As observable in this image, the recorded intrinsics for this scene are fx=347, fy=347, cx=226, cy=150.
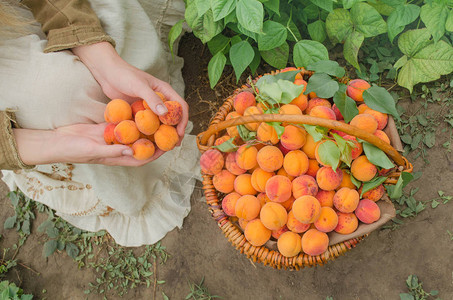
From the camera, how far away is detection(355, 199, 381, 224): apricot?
1111 millimetres

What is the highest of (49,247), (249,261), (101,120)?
(101,120)

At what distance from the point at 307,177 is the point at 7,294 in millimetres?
1610

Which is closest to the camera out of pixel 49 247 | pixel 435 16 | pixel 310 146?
pixel 310 146

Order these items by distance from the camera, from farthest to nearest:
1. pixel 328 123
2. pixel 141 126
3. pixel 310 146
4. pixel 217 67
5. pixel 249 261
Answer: pixel 249 261, pixel 217 67, pixel 310 146, pixel 141 126, pixel 328 123

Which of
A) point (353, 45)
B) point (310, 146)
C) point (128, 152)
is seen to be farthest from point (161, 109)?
point (353, 45)

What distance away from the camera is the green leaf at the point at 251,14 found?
1123 millimetres

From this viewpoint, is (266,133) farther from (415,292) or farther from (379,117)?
(415,292)

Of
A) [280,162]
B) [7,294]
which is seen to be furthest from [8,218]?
[280,162]

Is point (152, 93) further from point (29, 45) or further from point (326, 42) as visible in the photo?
point (326, 42)

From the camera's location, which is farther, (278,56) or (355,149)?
(278,56)

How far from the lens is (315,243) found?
111 cm

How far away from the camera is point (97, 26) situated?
126cm

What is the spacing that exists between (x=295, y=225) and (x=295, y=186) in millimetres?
130

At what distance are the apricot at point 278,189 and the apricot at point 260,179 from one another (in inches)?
1.5
